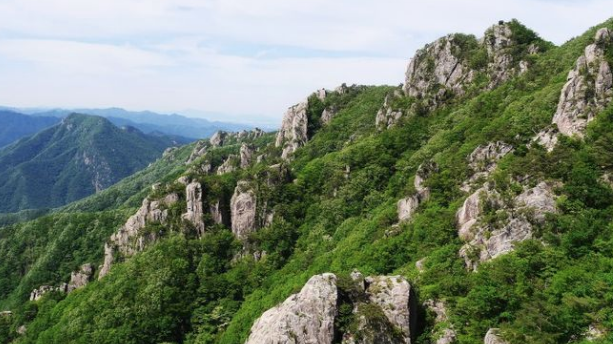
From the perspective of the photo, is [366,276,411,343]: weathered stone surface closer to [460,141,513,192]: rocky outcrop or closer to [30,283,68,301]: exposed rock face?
[460,141,513,192]: rocky outcrop

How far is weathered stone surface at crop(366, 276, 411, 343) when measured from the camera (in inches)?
1900

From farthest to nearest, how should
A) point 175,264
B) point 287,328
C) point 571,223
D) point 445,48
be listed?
1. point 445,48
2. point 175,264
3. point 571,223
4. point 287,328

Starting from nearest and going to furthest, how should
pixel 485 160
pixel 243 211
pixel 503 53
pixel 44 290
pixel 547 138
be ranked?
pixel 547 138
pixel 485 160
pixel 243 211
pixel 503 53
pixel 44 290

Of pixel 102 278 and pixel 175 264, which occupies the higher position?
pixel 175 264

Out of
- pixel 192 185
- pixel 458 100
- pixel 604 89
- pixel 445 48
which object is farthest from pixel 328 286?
pixel 445 48

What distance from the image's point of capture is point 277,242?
10312 centimetres

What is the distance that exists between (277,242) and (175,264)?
2206cm

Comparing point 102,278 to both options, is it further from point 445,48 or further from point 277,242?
Result: point 445,48

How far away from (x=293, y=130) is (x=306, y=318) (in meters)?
132

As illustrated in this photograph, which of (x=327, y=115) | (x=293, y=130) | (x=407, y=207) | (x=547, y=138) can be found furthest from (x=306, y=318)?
(x=327, y=115)

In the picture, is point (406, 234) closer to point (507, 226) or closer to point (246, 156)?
point (507, 226)

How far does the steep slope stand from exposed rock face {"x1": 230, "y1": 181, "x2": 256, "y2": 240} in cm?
37

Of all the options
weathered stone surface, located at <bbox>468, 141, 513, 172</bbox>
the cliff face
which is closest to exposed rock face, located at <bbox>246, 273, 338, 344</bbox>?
weathered stone surface, located at <bbox>468, 141, 513, 172</bbox>

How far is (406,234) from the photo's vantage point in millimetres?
71312
